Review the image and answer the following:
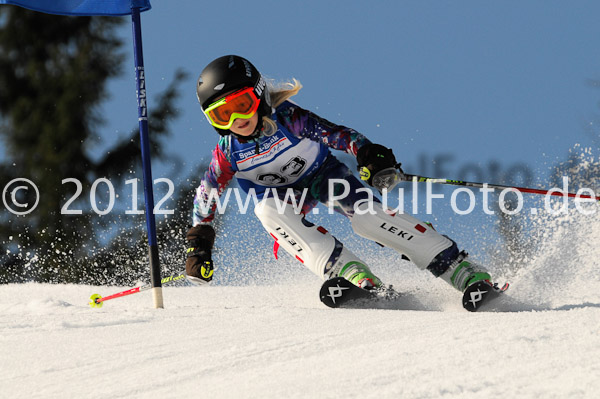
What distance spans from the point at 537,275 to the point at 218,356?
2836 mm

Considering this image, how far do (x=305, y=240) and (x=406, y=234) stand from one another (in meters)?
0.61

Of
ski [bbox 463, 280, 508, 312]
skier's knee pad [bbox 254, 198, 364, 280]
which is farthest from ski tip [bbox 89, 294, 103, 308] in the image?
ski [bbox 463, 280, 508, 312]

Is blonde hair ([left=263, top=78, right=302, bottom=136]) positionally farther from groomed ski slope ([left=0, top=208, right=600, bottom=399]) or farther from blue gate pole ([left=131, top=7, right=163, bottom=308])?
groomed ski slope ([left=0, top=208, right=600, bottom=399])

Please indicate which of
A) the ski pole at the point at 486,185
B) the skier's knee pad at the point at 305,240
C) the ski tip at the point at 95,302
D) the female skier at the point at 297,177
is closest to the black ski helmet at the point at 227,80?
the female skier at the point at 297,177

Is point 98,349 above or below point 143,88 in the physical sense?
below

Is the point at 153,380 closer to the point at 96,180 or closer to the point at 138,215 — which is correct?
the point at 138,215

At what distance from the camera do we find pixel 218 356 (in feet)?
8.18

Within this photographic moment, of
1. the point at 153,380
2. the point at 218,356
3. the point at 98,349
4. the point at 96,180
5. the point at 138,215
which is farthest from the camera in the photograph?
the point at 96,180

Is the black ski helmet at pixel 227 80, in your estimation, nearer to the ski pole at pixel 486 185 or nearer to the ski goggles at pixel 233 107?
the ski goggles at pixel 233 107

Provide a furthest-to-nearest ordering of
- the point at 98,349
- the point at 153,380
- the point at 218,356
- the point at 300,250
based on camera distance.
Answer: the point at 300,250, the point at 98,349, the point at 218,356, the point at 153,380

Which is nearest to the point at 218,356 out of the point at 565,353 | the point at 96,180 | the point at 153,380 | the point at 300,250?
the point at 153,380

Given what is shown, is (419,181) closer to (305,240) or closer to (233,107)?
(305,240)

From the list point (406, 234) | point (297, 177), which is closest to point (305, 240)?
point (297, 177)

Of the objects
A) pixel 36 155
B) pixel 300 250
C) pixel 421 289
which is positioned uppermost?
pixel 36 155
